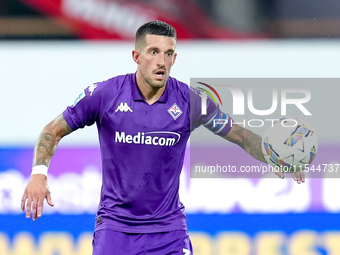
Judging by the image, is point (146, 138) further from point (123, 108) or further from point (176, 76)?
point (176, 76)

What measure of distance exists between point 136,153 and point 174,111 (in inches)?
15.8

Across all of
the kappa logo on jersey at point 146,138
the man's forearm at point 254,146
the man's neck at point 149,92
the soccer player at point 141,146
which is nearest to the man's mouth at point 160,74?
the soccer player at point 141,146

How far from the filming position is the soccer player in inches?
137

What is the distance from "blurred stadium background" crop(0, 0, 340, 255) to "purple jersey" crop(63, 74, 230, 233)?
8.43ft

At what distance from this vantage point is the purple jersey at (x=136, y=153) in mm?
3518

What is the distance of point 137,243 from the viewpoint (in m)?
3.46

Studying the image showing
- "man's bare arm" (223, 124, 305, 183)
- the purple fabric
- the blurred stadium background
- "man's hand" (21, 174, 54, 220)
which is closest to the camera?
"man's hand" (21, 174, 54, 220)

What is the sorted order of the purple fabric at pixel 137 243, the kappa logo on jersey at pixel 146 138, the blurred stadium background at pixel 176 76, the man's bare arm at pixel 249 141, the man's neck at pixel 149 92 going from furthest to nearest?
1. the blurred stadium background at pixel 176 76
2. the man's bare arm at pixel 249 141
3. the man's neck at pixel 149 92
4. the kappa logo on jersey at pixel 146 138
5. the purple fabric at pixel 137 243

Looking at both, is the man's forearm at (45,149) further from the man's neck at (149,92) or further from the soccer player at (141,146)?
the man's neck at (149,92)

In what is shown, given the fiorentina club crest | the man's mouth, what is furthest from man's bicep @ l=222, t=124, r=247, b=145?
the man's mouth

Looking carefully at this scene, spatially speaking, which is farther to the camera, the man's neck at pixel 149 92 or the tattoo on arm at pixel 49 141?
the man's neck at pixel 149 92

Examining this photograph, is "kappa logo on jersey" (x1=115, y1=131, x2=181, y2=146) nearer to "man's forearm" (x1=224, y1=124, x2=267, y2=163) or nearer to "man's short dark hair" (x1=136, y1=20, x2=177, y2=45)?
"man's forearm" (x1=224, y1=124, x2=267, y2=163)

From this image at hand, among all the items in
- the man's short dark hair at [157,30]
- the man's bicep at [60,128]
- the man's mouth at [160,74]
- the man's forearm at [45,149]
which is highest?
the man's short dark hair at [157,30]

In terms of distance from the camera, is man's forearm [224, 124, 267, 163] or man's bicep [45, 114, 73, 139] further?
man's forearm [224, 124, 267, 163]
